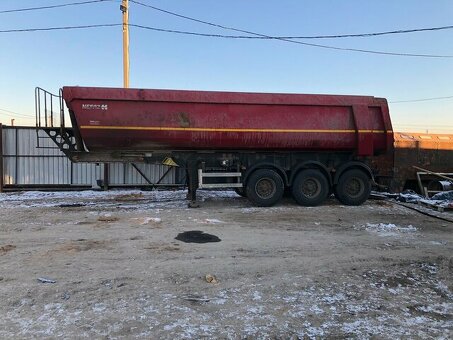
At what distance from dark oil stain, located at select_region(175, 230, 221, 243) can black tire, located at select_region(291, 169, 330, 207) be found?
16.0 feet

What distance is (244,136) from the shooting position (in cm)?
1200

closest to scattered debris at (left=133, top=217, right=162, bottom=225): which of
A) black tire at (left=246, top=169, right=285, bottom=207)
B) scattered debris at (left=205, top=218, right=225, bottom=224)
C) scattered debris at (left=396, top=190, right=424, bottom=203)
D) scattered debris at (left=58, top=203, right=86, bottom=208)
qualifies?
scattered debris at (left=205, top=218, right=225, bottom=224)

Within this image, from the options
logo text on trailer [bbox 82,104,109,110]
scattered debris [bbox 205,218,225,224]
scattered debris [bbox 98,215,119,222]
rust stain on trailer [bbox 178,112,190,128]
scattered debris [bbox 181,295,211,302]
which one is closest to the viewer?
scattered debris [bbox 181,295,211,302]

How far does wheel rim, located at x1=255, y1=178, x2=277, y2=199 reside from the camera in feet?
40.9

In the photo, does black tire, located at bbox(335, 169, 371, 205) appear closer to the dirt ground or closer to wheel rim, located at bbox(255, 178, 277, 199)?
wheel rim, located at bbox(255, 178, 277, 199)

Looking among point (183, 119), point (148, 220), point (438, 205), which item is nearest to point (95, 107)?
point (183, 119)

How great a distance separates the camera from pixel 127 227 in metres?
9.08

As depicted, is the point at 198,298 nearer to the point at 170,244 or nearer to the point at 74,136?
the point at 170,244

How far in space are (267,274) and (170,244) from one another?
2362 mm

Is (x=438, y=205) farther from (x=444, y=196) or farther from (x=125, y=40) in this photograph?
(x=125, y=40)

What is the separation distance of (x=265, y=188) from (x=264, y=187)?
0.04m

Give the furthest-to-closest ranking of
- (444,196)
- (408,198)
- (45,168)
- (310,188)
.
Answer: (45,168) → (444,196) → (408,198) → (310,188)

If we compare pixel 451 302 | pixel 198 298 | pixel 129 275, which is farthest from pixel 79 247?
pixel 451 302

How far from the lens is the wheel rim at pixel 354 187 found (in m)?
13.0
